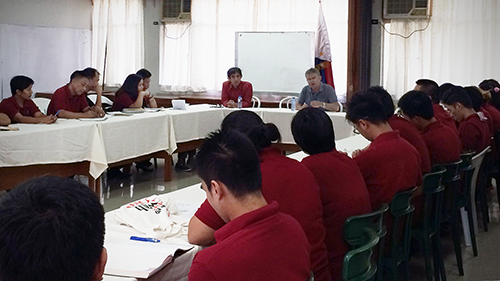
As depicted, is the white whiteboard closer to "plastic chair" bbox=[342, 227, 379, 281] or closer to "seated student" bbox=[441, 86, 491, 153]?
"seated student" bbox=[441, 86, 491, 153]

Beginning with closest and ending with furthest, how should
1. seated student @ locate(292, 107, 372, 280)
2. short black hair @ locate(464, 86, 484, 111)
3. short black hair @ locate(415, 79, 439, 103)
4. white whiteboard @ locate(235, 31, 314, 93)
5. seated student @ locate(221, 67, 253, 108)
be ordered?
seated student @ locate(292, 107, 372, 280), short black hair @ locate(464, 86, 484, 111), short black hair @ locate(415, 79, 439, 103), seated student @ locate(221, 67, 253, 108), white whiteboard @ locate(235, 31, 314, 93)

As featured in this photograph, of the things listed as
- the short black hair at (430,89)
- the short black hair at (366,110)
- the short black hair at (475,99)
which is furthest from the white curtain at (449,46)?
the short black hair at (366,110)

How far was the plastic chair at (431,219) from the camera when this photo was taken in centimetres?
299

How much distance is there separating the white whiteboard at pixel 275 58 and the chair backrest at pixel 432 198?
220 inches

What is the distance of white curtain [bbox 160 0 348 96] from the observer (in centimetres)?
854

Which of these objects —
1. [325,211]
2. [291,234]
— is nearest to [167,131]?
[325,211]

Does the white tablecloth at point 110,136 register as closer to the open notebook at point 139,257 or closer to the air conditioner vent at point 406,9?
the air conditioner vent at point 406,9

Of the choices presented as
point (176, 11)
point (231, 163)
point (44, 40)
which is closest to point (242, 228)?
point (231, 163)

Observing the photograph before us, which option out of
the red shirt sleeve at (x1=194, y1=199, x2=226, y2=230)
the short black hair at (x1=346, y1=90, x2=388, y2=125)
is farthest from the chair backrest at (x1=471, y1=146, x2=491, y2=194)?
the red shirt sleeve at (x1=194, y1=199, x2=226, y2=230)

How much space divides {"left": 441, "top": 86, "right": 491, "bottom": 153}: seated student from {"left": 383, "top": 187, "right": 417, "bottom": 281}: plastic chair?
1754 millimetres

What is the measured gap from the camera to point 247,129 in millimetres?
2141

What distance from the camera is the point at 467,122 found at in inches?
169

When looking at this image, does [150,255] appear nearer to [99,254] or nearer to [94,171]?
[99,254]

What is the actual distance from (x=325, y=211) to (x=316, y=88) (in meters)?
4.67
